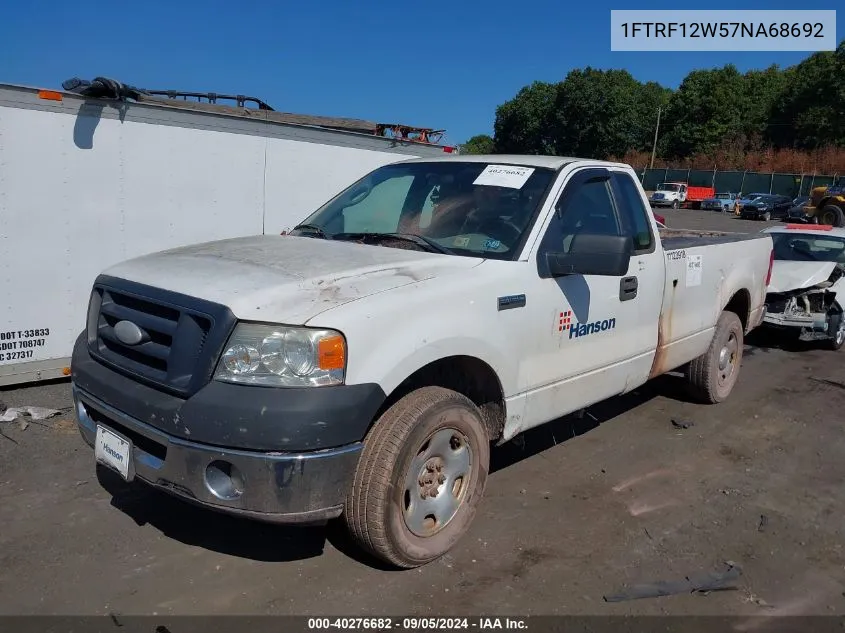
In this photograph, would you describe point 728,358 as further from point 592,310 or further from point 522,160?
point 522,160

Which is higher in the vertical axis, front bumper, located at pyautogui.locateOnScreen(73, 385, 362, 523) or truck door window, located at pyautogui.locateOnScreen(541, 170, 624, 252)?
truck door window, located at pyautogui.locateOnScreen(541, 170, 624, 252)

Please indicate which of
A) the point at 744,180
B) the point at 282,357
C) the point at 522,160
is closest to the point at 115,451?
the point at 282,357

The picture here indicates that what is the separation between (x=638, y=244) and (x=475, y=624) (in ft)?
8.77

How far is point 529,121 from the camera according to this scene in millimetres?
71250

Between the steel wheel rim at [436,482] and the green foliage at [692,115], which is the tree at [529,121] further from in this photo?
the steel wheel rim at [436,482]

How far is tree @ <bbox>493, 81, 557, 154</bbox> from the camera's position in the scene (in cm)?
7006

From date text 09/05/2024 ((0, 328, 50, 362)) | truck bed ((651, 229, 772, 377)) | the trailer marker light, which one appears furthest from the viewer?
date text 09/05/2024 ((0, 328, 50, 362))

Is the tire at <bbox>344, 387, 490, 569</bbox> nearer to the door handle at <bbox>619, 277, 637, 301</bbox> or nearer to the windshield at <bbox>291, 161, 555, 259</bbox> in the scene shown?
the windshield at <bbox>291, 161, 555, 259</bbox>

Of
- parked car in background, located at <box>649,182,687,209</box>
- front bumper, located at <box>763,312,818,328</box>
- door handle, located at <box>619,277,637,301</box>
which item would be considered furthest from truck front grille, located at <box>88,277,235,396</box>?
parked car in background, located at <box>649,182,687,209</box>

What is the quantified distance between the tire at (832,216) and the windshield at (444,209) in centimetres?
2615

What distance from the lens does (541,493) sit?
4.23 metres

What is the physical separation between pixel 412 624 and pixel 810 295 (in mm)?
7725

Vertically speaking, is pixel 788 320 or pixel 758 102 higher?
pixel 758 102

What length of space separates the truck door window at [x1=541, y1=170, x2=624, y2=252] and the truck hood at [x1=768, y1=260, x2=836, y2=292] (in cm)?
516
